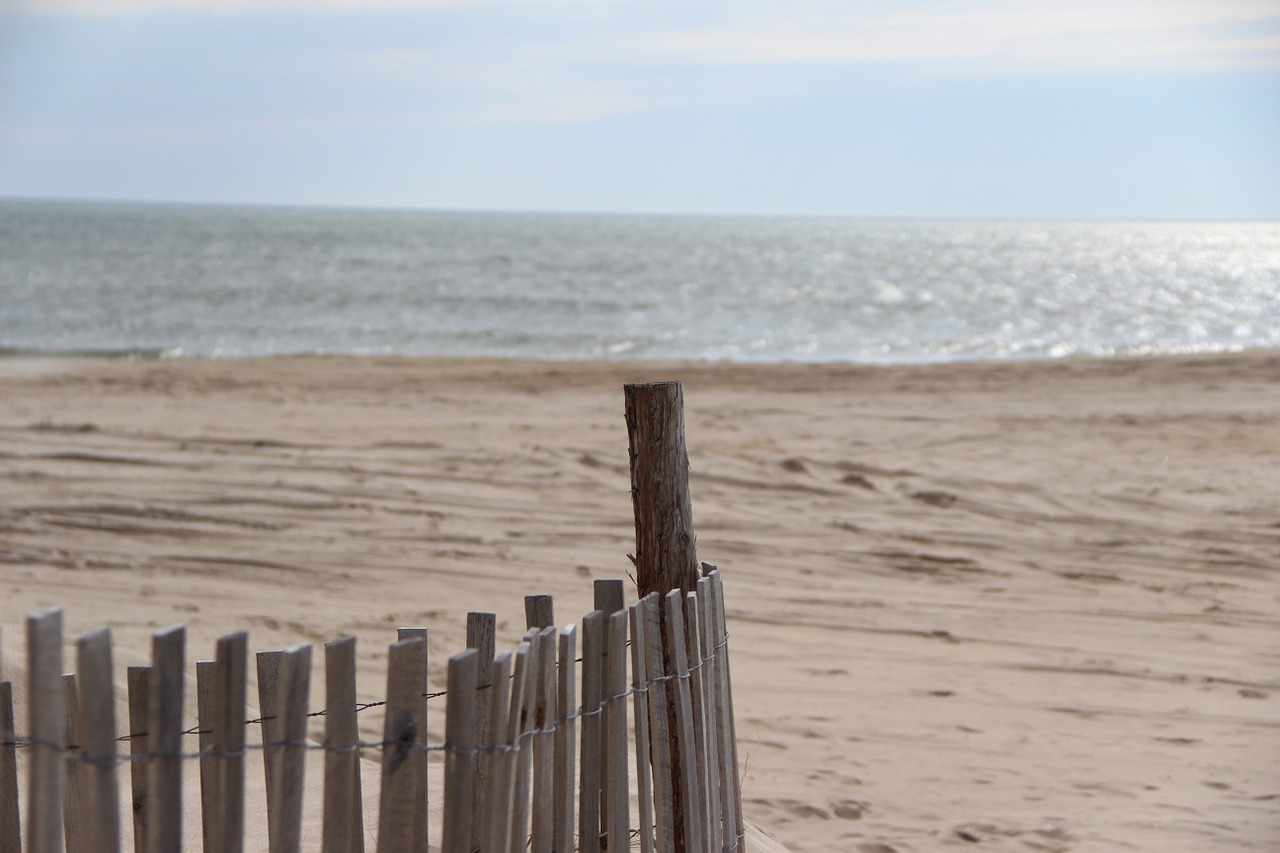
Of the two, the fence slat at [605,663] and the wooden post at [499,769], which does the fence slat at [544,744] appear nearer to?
the wooden post at [499,769]

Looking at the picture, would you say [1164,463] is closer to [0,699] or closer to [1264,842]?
[1264,842]

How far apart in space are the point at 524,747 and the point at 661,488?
94 cm

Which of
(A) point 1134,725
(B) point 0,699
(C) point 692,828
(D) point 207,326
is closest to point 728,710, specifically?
(C) point 692,828

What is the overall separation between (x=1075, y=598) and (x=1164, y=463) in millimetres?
3922

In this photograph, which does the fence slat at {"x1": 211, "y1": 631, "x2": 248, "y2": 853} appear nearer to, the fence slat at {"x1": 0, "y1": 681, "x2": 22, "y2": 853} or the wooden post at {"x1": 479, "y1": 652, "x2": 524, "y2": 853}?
the wooden post at {"x1": 479, "y1": 652, "x2": 524, "y2": 853}

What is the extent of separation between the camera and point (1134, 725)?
4719 millimetres

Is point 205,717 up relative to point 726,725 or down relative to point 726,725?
up

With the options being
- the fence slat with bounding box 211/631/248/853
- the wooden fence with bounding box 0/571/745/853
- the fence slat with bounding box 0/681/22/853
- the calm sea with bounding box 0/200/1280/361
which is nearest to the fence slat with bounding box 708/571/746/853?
the wooden fence with bounding box 0/571/745/853

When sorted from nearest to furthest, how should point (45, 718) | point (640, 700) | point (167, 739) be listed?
point (45, 718) < point (167, 739) < point (640, 700)

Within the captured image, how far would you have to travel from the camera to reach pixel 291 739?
5.97 feet

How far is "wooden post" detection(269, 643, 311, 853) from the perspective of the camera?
1784 millimetres

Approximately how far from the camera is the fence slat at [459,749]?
6.45 ft

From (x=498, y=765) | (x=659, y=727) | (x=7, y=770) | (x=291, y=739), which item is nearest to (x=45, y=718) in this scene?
(x=291, y=739)

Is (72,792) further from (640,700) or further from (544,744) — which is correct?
(640,700)
